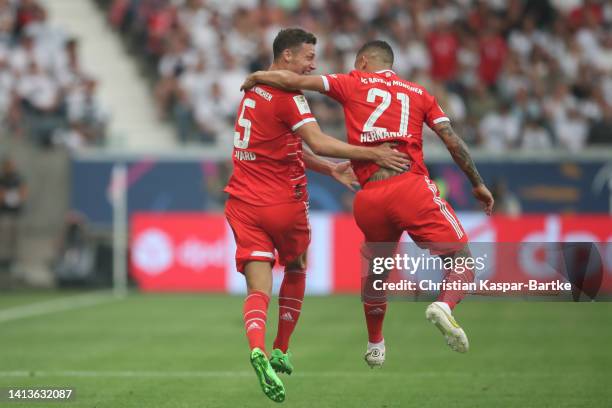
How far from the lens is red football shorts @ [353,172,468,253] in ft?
29.1

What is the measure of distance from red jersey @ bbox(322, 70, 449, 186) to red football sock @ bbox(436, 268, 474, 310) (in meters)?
0.81

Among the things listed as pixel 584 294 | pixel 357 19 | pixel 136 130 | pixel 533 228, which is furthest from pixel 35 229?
pixel 584 294

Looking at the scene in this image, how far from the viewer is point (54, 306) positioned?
19.5 metres

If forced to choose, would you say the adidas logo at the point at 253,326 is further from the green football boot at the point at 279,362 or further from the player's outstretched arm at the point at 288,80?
the player's outstretched arm at the point at 288,80

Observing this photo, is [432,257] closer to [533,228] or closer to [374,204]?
[374,204]

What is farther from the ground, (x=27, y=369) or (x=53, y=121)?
(x=53, y=121)

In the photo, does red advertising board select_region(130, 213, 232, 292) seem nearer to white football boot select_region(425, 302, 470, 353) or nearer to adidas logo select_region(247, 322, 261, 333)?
adidas logo select_region(247, 322, 261, 333)

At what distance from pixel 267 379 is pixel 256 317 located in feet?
2.39

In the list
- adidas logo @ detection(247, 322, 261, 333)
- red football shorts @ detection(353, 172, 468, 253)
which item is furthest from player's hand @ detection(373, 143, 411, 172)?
adidas logo @ detection(247, 322, 261, 333)

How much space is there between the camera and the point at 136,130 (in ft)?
84.7

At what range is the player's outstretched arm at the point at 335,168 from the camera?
9633 millimetres

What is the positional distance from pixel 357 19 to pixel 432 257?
54.9 feet

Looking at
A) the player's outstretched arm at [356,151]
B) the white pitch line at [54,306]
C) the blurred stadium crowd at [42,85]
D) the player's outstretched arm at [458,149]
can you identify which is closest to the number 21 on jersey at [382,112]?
the player's outstretched arm at [356,151]

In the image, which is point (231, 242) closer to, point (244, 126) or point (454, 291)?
point (244, 126)
